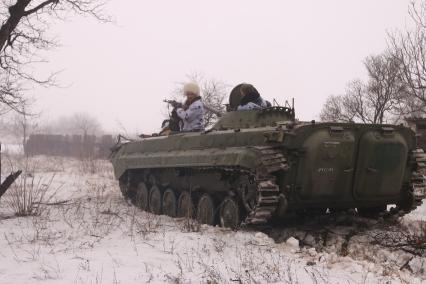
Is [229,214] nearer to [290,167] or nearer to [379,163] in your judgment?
[290,167]

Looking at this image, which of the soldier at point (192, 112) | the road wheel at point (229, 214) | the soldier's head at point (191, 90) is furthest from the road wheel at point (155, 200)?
the road wheel at point (229, 214)

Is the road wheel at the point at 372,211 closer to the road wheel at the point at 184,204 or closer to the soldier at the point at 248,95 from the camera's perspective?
the soldier at the point at 248,95

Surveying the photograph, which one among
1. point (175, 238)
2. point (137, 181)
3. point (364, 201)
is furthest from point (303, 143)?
point (137, 181)

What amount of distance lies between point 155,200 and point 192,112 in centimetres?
235

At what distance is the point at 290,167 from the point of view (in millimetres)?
7645

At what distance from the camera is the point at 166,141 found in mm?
11094

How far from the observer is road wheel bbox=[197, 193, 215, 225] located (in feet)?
30.5

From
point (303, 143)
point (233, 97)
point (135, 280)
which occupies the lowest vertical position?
point (135, 280)

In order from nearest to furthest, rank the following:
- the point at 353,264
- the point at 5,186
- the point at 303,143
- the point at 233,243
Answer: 1. the point at 353,264
2. the point at 233,243
3. the point at 303,143
4. the point at 5,186

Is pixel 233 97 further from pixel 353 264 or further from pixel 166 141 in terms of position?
pixel 353 264

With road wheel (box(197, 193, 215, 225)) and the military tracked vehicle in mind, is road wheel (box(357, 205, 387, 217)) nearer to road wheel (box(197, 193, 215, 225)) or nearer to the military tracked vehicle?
the military tracked vehicle

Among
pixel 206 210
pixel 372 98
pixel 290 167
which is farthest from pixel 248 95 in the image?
pixel 372 98

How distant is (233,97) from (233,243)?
3781mm

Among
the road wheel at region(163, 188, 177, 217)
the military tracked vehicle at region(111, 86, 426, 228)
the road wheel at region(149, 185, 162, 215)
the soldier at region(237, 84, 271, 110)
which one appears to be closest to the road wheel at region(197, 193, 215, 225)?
the military tracked vehicle at region(111, 86, 426, 228)
